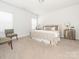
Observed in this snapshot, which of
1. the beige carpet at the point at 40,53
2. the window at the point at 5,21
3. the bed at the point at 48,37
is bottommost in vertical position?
the beige carpet at the point at 40,53

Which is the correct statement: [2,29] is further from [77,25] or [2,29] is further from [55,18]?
[77,25]

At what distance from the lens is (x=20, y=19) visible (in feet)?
23.4

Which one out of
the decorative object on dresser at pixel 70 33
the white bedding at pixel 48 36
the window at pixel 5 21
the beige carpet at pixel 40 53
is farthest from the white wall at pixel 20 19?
the decorative object on dresser at pixel 70 33

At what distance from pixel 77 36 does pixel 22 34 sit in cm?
433

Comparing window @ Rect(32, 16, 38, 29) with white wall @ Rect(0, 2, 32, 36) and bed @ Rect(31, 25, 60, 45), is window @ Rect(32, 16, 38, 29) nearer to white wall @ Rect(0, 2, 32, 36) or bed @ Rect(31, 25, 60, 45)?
white wall @ Rect(0, 2, 32, 36)

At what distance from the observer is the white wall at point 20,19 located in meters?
6.03

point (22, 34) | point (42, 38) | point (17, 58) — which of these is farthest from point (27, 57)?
point (22, 34)

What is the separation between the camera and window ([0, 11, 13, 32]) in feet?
18.4

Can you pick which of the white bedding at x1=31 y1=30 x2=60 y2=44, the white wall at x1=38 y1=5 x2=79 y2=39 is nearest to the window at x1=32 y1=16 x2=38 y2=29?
the white wall at x1=38 y1=5 x2=79 y2=39

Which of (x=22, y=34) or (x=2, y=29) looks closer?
(x=2, y=29)

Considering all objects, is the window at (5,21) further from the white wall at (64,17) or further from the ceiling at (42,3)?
the white wall at (64,17)

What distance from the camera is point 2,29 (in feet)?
18.5

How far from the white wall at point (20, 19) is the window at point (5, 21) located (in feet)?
0.92

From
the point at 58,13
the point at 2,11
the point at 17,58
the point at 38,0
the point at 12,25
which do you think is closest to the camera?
the point at 17,58
